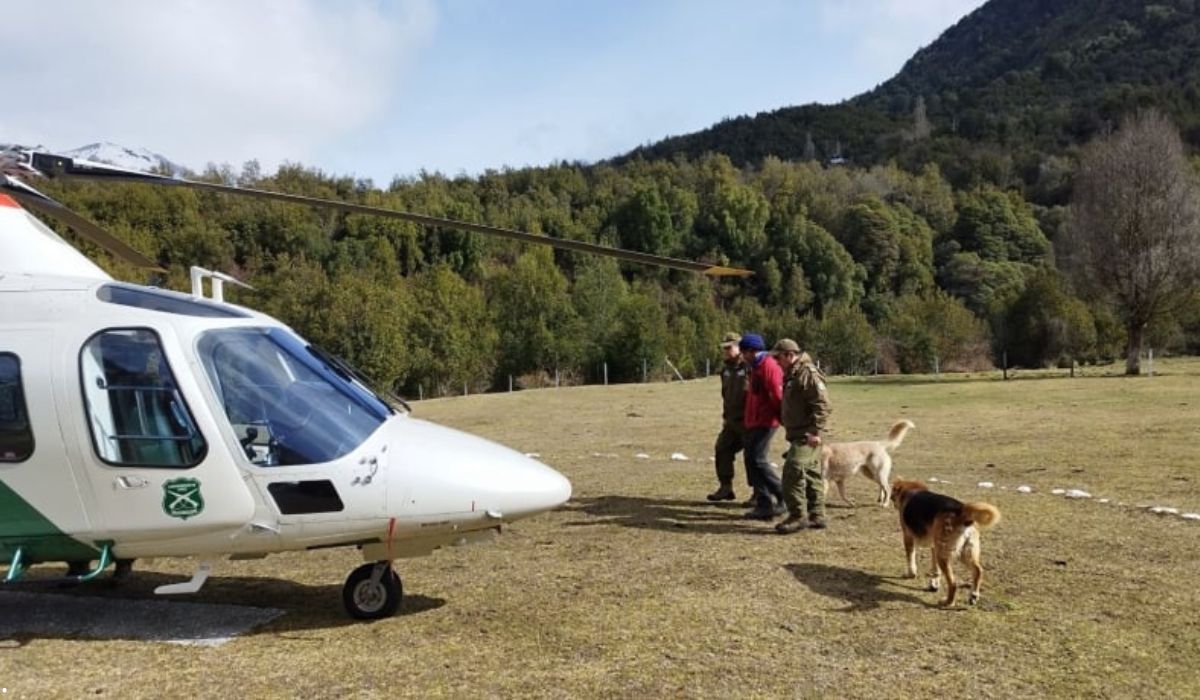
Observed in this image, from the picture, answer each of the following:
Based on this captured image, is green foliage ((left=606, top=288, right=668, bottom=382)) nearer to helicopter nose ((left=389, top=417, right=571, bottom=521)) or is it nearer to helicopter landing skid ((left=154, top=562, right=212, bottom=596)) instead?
helicopter nose ((left=389, top=417, right=571, bottom=521))

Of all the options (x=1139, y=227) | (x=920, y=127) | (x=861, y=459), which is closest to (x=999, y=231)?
(x=920, y=127)

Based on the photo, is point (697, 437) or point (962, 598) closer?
point (962, 598)

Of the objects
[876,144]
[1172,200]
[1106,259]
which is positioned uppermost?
[876,144]

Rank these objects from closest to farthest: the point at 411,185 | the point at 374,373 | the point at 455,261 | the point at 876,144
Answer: the point at 374,373 < the point at 455,261 < the point at 411,185 < the point at 876,144

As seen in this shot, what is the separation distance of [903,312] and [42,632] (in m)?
65.1

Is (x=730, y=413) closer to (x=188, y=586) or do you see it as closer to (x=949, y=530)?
(x=949, y=530)

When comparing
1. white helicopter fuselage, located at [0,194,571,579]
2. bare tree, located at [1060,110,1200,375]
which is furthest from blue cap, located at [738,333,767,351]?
bare tree, located at [1060,110,1200,375]

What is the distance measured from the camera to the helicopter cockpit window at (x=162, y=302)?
5500 mm

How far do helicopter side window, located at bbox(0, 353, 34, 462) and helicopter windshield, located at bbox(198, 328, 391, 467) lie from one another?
3.71ft

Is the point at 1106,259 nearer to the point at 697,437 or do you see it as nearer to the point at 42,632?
the point at 697,437

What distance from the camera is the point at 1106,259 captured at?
32688mm

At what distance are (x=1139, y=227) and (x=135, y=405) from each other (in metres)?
35.6

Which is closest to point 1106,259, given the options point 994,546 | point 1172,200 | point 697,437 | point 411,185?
point 1172,200

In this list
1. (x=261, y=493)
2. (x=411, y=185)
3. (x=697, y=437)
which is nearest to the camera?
(x=261, y=493)
